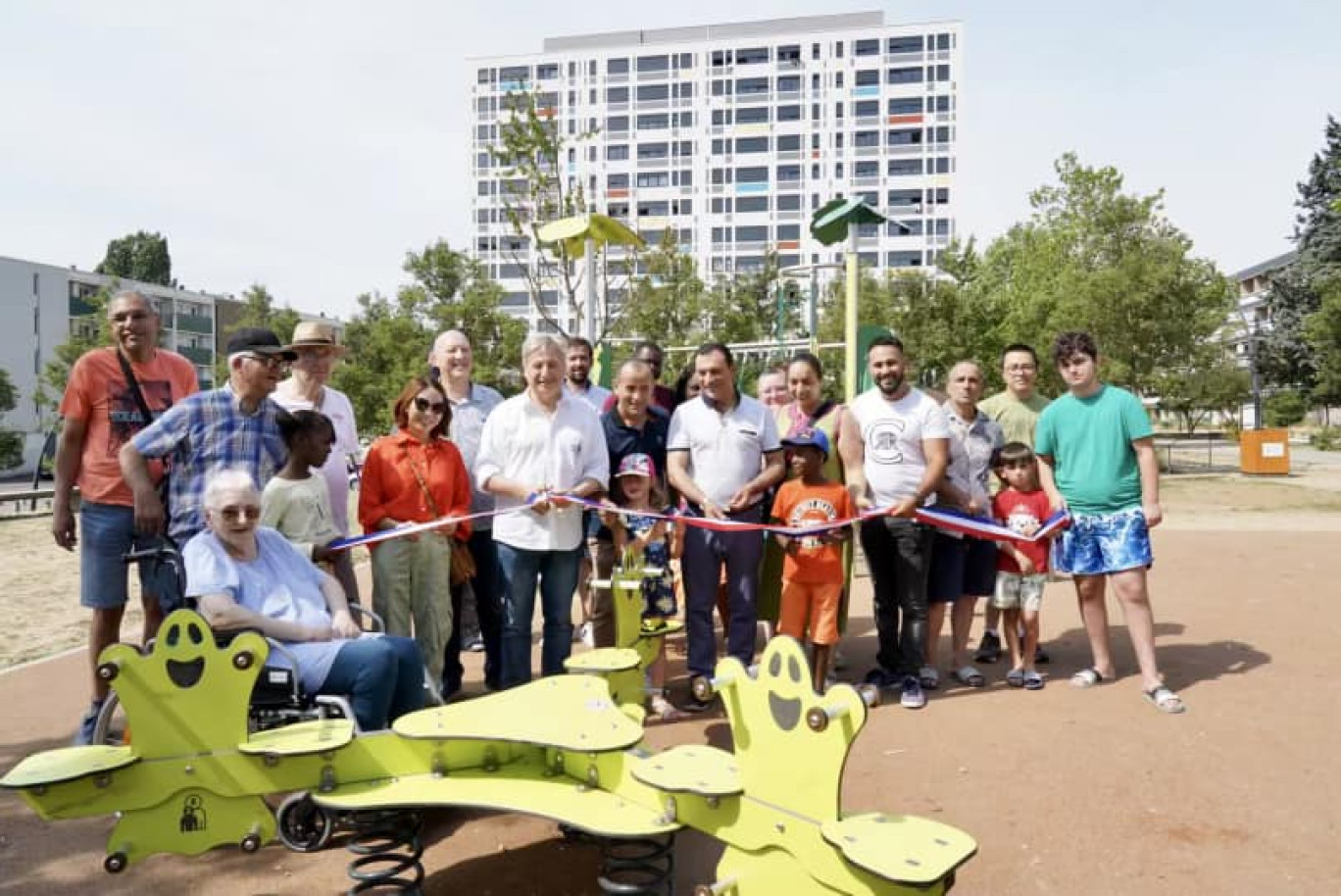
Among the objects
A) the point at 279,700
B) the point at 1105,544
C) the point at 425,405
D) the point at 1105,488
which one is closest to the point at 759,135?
the point at 1105,488

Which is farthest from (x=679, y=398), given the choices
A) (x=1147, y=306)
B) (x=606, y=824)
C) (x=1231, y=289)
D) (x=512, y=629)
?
(x=1231, y=289)

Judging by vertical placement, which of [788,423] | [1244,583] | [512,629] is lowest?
[1244,583]

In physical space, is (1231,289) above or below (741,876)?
above

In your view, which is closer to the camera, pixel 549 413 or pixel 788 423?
pixel 549 413

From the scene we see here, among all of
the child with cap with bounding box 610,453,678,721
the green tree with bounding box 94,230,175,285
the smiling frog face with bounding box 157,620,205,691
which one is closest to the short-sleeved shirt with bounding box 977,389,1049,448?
the child with cap with bounding box 610,453,678,721

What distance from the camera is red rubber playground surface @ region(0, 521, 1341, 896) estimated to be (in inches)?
131

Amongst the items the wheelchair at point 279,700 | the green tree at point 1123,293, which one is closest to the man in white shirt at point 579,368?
the wheelchair at point 279,700

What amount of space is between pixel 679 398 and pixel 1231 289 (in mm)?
26994

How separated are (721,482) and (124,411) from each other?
305cm

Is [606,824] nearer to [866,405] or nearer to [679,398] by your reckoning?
A: [866,405]

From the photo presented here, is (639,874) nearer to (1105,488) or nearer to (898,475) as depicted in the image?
(898,475)

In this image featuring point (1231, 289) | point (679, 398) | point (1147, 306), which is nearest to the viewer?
point (679, 398)

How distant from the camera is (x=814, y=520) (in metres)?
5.02

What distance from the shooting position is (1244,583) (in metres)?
9.04
